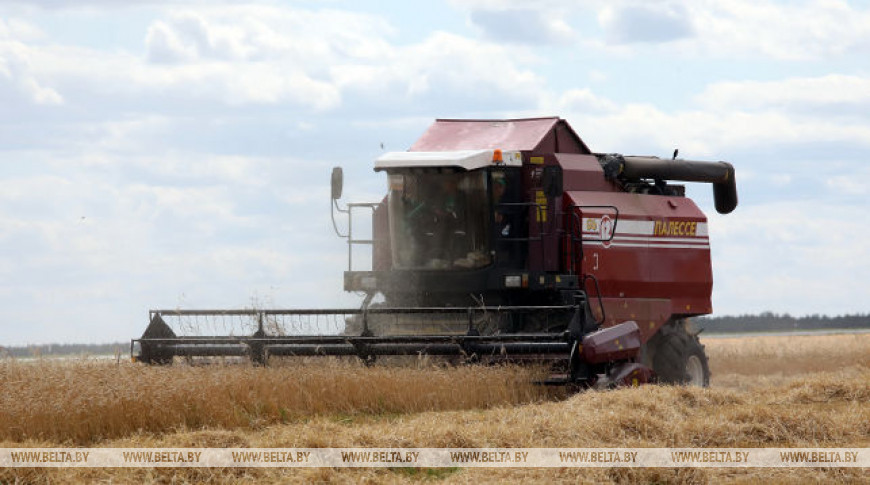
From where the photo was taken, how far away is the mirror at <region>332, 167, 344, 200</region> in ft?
46.9

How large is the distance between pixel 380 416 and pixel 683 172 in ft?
23.3

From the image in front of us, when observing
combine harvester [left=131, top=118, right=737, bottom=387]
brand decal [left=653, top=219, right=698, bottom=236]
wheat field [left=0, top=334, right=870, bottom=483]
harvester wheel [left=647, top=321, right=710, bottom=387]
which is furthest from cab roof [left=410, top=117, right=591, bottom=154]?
wheat field [left=0, top=334, right=870, bottom=483]

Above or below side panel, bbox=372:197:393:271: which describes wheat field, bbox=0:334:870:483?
below

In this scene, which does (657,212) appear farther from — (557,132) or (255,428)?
(255,428)

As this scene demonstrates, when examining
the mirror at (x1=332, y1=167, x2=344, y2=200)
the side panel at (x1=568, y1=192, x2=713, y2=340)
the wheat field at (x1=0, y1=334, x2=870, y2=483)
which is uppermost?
the mirror at (x1=332, y1=167, x2=344, y2=200)

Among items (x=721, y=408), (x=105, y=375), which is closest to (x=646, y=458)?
(x=721, y=408)

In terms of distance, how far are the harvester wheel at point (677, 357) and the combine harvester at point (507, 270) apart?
2cm

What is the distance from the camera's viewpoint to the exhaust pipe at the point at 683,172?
50.5 ft

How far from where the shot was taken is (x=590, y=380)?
41.1 feet

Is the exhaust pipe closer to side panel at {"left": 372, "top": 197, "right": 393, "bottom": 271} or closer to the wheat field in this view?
side panel at {"left": 372, "top": 197, "right": 393, "bottom": 271}

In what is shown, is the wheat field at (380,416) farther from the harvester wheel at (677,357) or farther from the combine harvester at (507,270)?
the harvester wheel at (677,357)

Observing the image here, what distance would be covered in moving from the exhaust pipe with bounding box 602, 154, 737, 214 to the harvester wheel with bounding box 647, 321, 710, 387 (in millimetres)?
1993

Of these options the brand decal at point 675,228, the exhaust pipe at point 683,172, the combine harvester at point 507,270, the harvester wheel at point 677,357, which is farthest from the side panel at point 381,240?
the harvester wheel at point 677,357

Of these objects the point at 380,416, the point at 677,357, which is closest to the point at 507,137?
the point at 677,357
